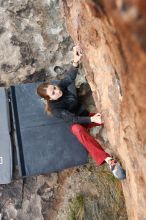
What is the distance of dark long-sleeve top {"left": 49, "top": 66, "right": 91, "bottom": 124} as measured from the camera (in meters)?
3.75

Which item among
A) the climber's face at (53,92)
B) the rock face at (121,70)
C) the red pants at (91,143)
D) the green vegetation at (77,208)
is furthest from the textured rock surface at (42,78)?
the rock face at (121,70)

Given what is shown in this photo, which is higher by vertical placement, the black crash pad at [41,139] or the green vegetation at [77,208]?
the black crash pad at [41,139]

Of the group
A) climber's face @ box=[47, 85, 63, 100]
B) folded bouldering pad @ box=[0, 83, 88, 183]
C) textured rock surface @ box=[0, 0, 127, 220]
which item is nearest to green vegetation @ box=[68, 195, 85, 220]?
textured rock surface @ box=[0, 0, 127, 220]

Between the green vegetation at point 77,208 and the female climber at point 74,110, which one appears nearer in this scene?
the female climber at point 74,110

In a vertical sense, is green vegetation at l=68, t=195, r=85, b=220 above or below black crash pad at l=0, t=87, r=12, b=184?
below

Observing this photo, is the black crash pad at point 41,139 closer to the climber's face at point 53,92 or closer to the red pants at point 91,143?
the red pants at point 91,143

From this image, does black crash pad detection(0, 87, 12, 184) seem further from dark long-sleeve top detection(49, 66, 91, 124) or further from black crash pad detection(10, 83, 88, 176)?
dark long-sleeve top detection(49, 66, 91, 124)

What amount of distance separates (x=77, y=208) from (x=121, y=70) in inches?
96.4

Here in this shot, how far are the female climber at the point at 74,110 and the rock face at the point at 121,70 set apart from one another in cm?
15

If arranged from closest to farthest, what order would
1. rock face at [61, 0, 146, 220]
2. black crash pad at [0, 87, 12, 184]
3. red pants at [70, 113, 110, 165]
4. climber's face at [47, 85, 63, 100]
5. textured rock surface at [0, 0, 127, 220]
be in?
rock face at [61, 0, 146, 220]
climber's face at [47, 85, 63, 100]
red pants at [70, 113, 110, 165]
black crash pad at [0, 87, 12, 184]
textured rock surface at [0, 0, 127, 220]

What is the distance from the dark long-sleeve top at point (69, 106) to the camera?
375 centimetres

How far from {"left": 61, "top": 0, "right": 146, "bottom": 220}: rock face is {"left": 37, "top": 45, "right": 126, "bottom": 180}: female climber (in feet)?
0.50

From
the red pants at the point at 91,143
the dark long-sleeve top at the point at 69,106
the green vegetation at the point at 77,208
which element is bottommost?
the green vegetation at the point at 77,208

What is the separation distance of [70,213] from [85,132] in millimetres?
938
